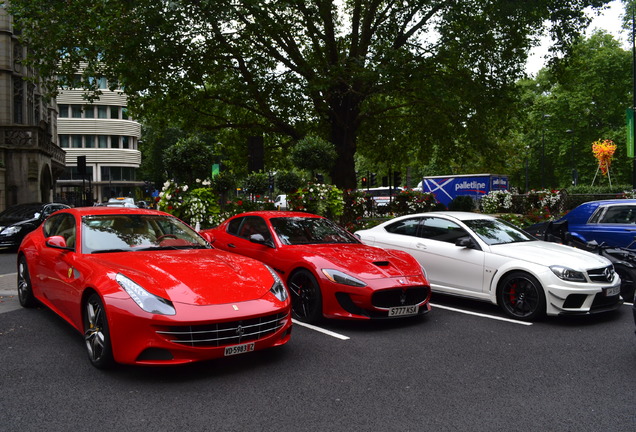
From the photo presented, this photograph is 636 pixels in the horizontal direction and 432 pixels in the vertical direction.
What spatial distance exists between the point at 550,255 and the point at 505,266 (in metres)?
0.62

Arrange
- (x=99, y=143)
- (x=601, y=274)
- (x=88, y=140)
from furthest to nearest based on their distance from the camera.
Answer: (x=99, y=143), (x=88, y=140), (x=601, y=274)

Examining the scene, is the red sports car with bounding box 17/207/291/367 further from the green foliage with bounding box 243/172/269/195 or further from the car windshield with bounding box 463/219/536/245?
the green foliage with bounding box 243/172/269/195

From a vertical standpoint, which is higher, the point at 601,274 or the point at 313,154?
the point at 313,154

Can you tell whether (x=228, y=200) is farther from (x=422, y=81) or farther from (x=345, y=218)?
(x=422, y=81)

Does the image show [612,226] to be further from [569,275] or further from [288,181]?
[288,181]

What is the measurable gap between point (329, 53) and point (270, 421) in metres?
17.5

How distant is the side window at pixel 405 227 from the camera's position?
8.80m

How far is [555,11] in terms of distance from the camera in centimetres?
1670

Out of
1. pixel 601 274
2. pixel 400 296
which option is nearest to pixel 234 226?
pixel 400 296

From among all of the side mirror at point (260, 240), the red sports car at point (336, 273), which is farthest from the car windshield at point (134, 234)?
the red sports car at point (336, 273)

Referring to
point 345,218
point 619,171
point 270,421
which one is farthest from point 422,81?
point 619,171

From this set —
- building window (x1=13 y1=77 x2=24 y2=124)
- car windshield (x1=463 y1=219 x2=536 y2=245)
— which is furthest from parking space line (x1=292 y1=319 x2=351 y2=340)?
building window (x1=13 y1=77 x2=24 y2=124)

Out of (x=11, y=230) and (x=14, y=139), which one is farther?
(x=14, y=139)

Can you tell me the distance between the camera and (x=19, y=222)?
1633 cm
